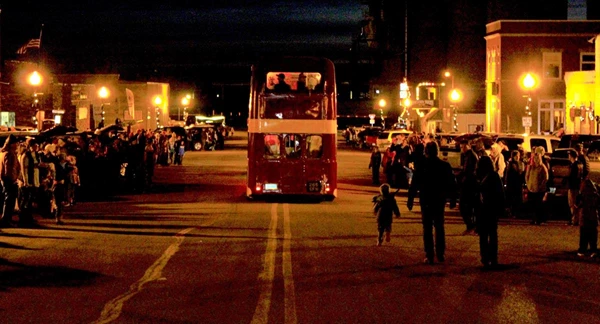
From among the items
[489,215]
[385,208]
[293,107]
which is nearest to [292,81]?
[293,107]

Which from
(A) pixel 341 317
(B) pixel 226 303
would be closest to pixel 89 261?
(B) pixel 226 303

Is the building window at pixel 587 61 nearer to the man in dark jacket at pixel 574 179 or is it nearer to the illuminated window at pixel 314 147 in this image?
the illuminated window at pixel 314 147

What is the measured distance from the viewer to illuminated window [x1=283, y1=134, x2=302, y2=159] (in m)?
26.7

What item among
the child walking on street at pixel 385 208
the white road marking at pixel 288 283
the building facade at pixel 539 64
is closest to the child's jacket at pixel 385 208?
the child walking on street at pixel 385 208

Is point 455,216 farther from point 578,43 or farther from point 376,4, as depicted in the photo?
point 376,4

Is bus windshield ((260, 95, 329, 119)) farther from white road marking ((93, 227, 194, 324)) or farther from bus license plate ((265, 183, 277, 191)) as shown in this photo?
white road marking ((93, 227, 194, 324))

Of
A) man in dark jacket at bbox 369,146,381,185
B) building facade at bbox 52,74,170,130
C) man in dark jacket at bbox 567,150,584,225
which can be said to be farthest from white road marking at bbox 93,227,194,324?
building facade at bbox 52,74,170,130

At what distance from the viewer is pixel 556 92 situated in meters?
65.2

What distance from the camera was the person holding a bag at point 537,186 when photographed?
21.4 m

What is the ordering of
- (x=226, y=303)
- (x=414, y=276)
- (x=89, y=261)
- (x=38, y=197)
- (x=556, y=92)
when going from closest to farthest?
(x=226, y=303), (x=414, y=276), (x=89, y=261), (x=38, y=197), (x=556, y=92)

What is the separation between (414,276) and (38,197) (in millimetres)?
11519

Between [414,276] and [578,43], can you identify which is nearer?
[414,276]

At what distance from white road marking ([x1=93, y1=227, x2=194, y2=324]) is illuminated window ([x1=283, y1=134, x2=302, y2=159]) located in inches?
359

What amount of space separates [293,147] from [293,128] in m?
0.58
